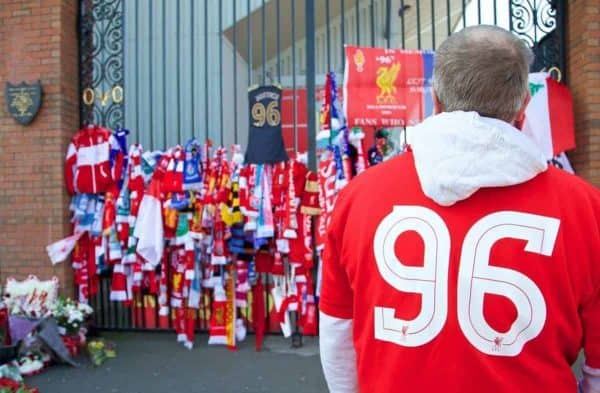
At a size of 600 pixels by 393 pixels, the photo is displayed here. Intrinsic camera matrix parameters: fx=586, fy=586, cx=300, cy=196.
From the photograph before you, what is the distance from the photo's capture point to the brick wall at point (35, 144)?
6059mm

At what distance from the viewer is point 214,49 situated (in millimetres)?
9031

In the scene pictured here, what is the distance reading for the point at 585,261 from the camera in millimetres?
1345

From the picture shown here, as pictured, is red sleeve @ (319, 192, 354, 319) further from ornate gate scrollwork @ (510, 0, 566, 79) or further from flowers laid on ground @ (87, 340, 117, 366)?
ornate gate scrollwork @ (510, 0, 566, 79)

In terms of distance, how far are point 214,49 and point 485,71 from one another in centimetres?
808

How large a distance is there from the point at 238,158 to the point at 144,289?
1.75 m

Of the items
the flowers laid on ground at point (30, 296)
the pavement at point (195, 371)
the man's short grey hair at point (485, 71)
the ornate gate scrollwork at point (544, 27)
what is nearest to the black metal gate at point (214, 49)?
the ornate gate scrollwork at point (544, 27)

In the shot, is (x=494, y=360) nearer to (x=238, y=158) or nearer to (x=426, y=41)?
(x=238, y=158)

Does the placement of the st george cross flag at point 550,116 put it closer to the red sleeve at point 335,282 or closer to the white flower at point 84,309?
the red sleeve at point 335,282

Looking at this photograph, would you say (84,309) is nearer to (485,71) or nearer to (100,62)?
(100,62)

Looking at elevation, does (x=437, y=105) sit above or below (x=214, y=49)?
below

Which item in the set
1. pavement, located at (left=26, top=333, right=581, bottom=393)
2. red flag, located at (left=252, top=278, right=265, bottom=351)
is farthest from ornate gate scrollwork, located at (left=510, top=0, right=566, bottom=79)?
pavement, located at (left=26, top=333, right=581, bottom=393)

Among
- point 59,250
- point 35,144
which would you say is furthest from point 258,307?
point 35,144

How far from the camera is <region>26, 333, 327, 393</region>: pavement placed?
477cm

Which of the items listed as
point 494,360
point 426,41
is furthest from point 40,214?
point 426,41
